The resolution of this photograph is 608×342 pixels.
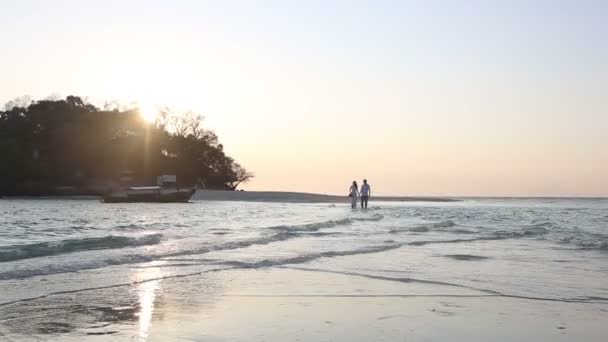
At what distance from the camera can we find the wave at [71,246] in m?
12.1

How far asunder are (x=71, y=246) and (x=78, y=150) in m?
74.6

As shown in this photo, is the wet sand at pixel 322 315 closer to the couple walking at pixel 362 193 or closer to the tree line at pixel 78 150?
the couple walking at pixel 362 193

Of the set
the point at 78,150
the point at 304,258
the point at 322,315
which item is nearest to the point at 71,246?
the point at 304,258

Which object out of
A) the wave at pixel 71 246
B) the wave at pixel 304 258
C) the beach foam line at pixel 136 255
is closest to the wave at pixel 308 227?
the beach foam line at pixel 136 255

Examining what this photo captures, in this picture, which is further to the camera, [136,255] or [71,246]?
[71,246]

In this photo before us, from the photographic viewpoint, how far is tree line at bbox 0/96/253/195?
80.6 metres

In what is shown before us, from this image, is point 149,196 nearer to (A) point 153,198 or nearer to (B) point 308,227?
(A) point 153,198

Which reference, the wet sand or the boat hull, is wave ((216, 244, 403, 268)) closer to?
the wet sand

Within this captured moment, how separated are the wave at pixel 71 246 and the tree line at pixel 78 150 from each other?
6643 centimetres

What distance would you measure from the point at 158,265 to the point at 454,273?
484 centimetres

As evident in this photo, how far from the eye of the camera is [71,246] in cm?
1378

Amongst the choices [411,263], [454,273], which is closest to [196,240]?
[411,263]

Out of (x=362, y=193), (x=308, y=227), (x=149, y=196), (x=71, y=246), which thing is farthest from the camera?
(x=149, y=196)

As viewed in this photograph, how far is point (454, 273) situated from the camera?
1030cm
